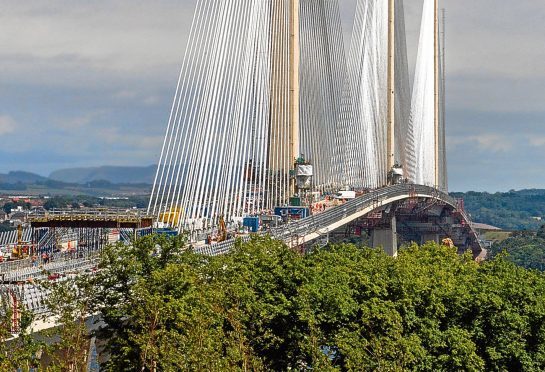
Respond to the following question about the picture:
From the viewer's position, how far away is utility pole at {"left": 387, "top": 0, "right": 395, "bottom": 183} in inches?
3100

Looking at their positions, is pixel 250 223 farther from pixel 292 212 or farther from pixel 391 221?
pixel 391 221

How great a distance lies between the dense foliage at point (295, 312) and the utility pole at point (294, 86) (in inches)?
577

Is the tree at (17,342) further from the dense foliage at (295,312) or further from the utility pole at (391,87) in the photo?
the utility pole at (391,87)

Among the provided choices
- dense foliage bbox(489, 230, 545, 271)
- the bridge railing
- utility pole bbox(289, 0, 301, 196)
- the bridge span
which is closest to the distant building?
the bridge railing

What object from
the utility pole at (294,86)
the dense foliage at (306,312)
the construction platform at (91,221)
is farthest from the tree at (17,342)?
the utility pole at (294,86)

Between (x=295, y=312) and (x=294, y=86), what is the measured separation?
22867mm

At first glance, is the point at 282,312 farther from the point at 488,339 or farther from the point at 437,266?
the point at 437,266

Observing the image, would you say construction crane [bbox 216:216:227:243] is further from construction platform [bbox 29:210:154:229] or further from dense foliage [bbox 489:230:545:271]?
dense foliage [bbox 489:230:545:271]

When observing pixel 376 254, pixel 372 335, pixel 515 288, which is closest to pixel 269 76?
pixel 376 254

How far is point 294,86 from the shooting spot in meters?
47.7

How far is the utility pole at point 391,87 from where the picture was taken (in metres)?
78.8

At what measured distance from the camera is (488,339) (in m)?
29.4

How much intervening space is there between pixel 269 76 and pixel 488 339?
17329 mm

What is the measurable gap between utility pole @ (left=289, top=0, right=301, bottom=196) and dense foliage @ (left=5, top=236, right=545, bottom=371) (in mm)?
14645
